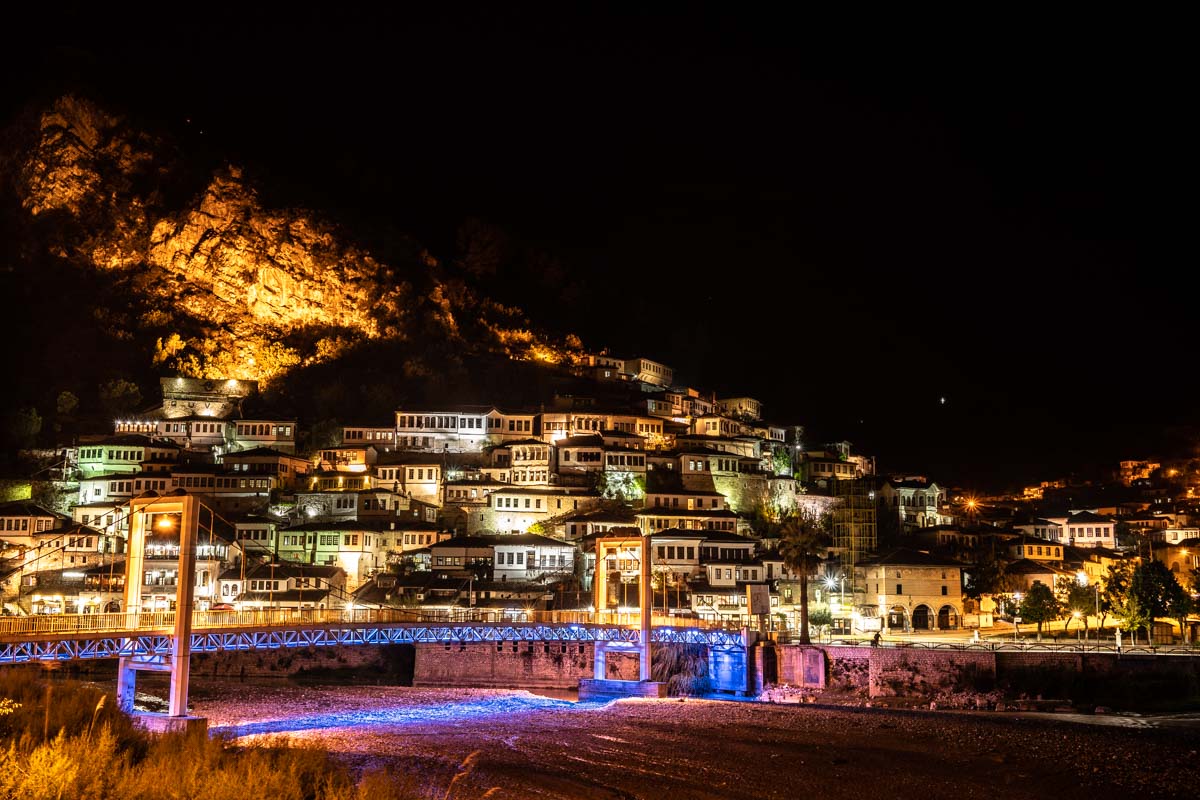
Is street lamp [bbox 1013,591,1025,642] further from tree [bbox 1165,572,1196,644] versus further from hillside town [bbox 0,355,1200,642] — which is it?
tree [bbox 1165,572,1196,644]

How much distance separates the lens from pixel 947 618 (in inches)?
2196

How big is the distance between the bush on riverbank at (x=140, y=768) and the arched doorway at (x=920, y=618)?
3973 cm

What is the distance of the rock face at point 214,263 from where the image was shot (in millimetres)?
87625

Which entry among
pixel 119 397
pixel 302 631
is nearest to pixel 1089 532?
pixel 302 631

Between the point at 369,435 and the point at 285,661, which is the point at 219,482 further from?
the point at 285,661

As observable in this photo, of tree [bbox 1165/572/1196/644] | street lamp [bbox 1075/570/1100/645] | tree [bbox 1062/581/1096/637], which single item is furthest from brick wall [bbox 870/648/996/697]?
tree [bbox 1062/581/1096/637]

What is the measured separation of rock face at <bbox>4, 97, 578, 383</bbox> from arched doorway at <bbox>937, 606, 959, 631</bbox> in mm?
48776

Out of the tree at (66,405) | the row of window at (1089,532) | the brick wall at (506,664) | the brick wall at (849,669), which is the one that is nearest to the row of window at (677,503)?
the brick wall at (506,664)

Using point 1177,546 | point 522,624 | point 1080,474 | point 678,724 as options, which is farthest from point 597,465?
point 1080,474

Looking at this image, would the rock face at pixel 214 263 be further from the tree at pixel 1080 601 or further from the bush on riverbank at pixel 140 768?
the bush on riverbank at pixel 140 768

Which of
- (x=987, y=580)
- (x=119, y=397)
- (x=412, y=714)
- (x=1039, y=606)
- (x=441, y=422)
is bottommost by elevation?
(x=412, y=714)

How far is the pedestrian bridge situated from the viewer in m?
28.2

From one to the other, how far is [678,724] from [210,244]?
73367 millimetres

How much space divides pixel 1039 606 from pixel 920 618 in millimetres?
7851
